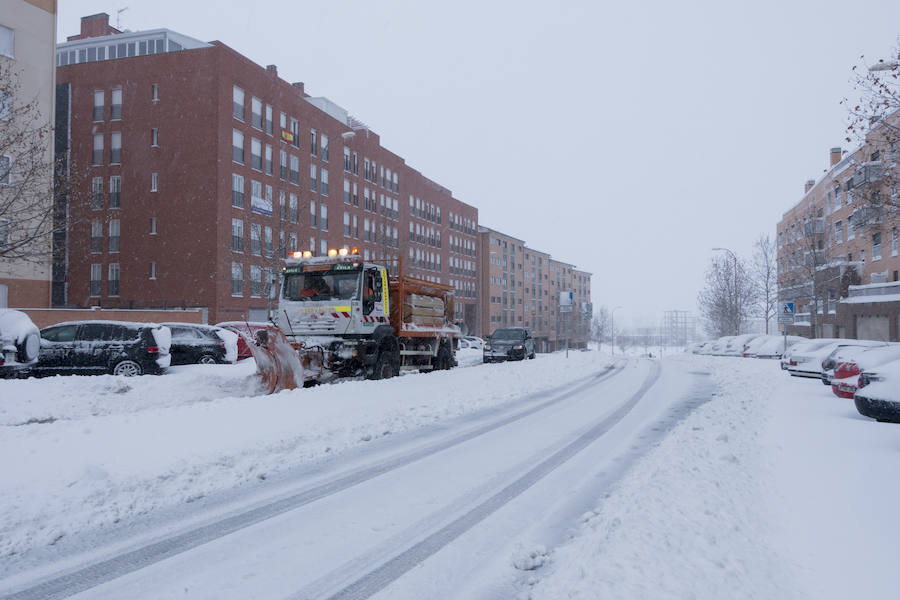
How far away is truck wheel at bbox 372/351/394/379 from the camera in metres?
15.1

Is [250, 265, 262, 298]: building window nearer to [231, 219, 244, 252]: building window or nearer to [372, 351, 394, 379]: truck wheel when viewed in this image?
[231, 219, 244, 252]: building window

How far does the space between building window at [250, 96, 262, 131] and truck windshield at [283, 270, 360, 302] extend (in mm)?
29042

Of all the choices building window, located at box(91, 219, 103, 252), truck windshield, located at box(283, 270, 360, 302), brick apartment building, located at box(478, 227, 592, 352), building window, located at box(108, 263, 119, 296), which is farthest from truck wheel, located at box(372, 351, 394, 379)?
brick apartment building, located at box(478, 227, 592, 352)

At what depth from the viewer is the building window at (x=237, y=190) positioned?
1487 inches

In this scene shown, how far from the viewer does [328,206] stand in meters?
49.3

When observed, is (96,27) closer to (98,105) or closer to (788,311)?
(98,105)

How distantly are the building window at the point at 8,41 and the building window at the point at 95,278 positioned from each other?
49.7ft

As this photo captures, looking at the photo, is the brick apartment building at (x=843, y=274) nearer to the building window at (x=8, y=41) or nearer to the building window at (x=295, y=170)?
the building window at (x=295, y=170)

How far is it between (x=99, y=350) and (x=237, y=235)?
24.0 metres

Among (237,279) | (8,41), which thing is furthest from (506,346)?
(8,41)

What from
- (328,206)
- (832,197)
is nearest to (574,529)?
(328,206)

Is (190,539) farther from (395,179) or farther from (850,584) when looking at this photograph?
(395,179)

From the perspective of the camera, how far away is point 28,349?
12930mm

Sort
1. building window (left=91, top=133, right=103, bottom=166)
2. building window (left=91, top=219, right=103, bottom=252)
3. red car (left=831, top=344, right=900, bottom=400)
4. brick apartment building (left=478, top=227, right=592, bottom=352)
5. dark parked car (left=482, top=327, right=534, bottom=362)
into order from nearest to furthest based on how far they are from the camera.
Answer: red car (left=831, top=344, right=900, bottom=400) < dark parked car (left=482, top=327, right=534, bottom=362) < building window (left=91, top=219, right=103, bottom=252) < building window (left=91, top=133, right=103, bottom=166) < brick apartment building (left=478, top=227, right=592, bottom=352)
